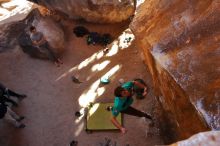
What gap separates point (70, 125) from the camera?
337 inches

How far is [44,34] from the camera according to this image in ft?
34.0

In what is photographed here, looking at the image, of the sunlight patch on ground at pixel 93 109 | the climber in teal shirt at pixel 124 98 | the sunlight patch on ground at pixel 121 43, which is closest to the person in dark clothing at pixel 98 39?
the sunlight patch on ground at pixel 121 43

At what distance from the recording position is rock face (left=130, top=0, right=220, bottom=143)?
5207mm

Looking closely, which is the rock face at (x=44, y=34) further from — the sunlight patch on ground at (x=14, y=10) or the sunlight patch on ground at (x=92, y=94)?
the sunlight patch on ground at (x=92, y=94)

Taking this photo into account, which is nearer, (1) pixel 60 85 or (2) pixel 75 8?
(1) pixel 60 85

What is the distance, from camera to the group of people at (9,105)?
25.5ft

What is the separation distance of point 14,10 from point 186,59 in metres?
9.06

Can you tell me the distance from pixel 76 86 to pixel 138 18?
3.02 metres

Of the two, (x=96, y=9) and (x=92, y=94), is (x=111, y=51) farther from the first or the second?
(x=92, y=94)

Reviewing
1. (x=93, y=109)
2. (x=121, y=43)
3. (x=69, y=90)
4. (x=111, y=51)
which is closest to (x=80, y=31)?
(x=111, y=51)

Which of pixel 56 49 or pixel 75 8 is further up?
pixel 75 8

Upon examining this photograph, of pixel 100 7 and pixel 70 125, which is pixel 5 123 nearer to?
pixel 70 125

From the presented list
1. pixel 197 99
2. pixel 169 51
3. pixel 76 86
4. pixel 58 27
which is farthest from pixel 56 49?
pixel 197 99

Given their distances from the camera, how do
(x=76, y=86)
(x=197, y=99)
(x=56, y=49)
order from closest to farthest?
1. (x=197, y=99)
2. (x=76, y=86)
3. (x=56, y=49)
